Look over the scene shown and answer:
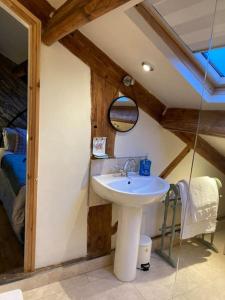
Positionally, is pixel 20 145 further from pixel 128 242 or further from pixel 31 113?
pixel 128 242

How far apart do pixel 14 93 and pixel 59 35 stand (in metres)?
2.91

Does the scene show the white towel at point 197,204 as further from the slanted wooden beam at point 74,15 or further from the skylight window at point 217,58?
the slanted wooden beam at point 74,15

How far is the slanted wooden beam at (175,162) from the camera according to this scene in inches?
108

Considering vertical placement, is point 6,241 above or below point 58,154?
below

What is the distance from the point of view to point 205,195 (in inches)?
98.9

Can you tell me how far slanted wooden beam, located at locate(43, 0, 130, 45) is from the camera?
3.90 ft

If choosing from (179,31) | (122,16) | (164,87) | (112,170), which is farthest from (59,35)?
(112,170)

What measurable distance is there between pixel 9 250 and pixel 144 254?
137cm

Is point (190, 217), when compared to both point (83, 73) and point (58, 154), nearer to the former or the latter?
point (58, 154)

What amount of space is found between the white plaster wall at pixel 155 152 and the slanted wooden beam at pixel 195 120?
0.53 ft

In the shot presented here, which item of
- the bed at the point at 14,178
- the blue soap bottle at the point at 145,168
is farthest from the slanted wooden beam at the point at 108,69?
the bed at the point at 14,178

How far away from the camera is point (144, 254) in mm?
2436

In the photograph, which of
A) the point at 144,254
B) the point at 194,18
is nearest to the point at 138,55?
the point at 194,18

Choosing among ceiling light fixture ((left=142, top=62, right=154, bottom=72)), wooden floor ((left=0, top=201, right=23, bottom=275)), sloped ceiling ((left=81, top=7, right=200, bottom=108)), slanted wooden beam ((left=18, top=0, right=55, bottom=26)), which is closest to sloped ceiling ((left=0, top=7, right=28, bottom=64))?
slanted wooden beam ((left=18, top=0, right=55, bottom=26))
